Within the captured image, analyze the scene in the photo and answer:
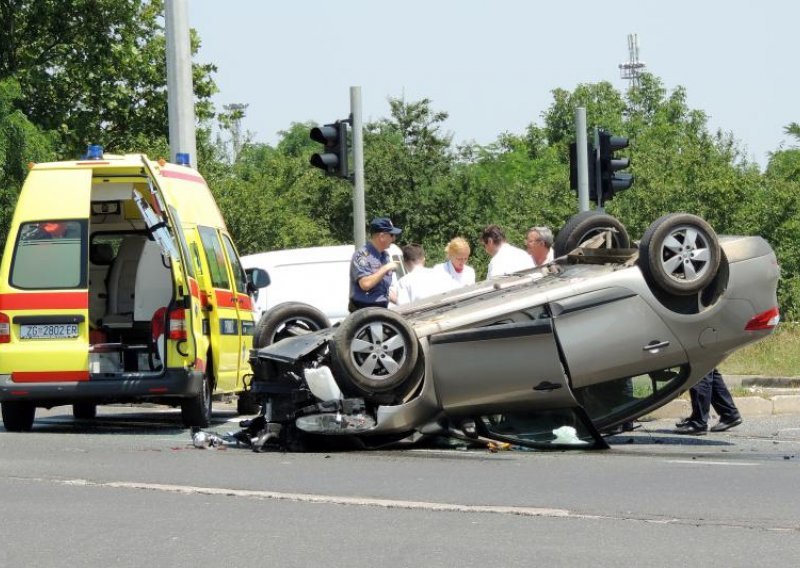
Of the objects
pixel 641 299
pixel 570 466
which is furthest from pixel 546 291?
pixel 570 466

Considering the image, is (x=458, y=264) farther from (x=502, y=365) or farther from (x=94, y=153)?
(x=502, y=365)

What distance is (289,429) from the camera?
38.3 feet

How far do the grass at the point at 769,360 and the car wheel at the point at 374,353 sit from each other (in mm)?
8491

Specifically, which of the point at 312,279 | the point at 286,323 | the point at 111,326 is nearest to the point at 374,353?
the point at 286,323

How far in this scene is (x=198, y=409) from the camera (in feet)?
46.1

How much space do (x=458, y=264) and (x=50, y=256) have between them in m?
3.67

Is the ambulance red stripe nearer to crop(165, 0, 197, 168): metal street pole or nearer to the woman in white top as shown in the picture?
the woman in white top

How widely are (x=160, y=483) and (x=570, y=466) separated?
2626 millimetres

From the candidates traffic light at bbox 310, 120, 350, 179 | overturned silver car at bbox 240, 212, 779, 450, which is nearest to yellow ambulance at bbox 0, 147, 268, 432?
overturned silver car at bbox 240, 212, 779, 450

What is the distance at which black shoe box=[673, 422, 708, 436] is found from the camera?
43.3 feet

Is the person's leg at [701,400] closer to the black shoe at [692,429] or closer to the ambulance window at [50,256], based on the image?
the black shoe at [692,429]

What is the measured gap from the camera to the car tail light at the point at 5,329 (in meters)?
13.7

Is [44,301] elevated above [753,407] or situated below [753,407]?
above

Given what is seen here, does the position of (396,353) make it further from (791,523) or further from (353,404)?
(791,523)
